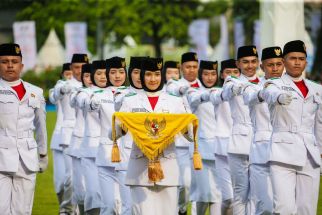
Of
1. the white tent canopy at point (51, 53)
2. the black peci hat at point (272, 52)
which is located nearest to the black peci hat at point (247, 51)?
the black peci hat at point (272, 52)

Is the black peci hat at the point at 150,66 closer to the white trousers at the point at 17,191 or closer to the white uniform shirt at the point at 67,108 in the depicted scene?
the white trousers at the point at 17,191

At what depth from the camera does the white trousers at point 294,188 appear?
12.2 m

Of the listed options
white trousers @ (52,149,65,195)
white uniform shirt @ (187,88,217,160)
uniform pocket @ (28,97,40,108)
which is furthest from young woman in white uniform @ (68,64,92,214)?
uniform pocket @ (28,97,40,108)

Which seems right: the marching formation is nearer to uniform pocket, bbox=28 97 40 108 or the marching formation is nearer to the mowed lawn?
uniform pocket, bbox=28 97 40 108

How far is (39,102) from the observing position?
43.3ft

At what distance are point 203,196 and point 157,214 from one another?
169 inches

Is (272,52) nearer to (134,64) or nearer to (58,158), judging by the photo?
(134,64)

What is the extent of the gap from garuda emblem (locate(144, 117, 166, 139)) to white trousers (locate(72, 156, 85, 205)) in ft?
14.6

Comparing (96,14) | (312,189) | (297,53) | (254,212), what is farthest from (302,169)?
(96,14)

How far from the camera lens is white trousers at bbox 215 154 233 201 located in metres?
15.9

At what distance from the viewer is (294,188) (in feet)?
40.5

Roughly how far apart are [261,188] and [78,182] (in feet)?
11.3

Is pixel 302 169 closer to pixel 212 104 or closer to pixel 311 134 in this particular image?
pixel 311 134

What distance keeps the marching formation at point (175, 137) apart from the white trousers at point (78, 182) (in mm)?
21
